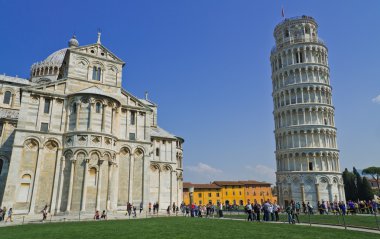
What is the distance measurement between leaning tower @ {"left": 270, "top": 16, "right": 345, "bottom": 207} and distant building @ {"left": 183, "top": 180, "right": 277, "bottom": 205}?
129ft

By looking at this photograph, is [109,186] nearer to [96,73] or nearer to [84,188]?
[84,188]

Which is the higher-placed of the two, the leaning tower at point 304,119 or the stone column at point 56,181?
the leaning tower at point 304,119

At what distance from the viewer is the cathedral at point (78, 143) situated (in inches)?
1037

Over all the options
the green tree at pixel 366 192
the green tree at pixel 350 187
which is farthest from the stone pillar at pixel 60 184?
the green tree at pixel 350 187

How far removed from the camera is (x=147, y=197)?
31703 millimetres

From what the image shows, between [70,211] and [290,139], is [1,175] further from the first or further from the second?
[290,139]

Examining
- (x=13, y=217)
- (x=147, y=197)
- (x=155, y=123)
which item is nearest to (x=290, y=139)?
(x=155, y=123)

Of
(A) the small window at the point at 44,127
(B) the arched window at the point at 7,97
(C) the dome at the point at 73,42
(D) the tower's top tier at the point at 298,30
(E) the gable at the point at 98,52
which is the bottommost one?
(A) the small window at the point at 44,127

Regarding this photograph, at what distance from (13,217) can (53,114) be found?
1014 centimetres

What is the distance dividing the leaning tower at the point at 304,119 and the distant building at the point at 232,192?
3922 centimetres

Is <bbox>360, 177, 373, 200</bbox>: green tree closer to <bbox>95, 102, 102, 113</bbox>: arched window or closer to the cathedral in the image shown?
the cathedral

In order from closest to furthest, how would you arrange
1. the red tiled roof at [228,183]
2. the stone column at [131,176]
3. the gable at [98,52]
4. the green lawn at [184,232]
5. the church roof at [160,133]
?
the green lawn at [184,232] < the stone column at [131,176] < the gable at [98,52] < the church roof at [160,133] < the red tiled roof at [228,183]

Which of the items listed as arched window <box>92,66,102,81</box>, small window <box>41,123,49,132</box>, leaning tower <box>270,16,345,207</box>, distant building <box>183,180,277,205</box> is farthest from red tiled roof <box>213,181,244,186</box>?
small window <box>41,123,49,132</box>

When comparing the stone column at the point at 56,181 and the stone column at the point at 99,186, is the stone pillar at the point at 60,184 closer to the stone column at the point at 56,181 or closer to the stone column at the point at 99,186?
the stone column at the point at 56,181
